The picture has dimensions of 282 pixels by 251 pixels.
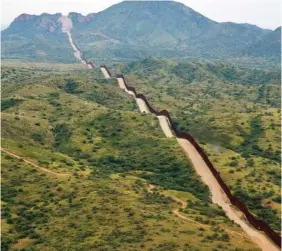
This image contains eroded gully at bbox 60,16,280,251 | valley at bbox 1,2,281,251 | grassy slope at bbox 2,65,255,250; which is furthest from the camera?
eroded gully at bbox 60,16,280,251

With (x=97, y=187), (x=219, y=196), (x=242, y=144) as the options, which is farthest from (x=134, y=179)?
(x=242, y=144)

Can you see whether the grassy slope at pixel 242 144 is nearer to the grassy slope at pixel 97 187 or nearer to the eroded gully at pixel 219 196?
the eroded gully at pixel 219 196

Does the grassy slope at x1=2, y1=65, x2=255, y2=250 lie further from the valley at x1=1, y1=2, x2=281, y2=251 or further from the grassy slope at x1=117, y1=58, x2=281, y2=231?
the grassy slope at x1=117, y1=58, x2=281, y2=231

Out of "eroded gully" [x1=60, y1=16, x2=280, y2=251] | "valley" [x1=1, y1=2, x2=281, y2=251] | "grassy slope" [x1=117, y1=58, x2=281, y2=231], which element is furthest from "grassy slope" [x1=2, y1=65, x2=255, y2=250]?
"grassy slope" [x1=117, y1=58, x2=281, y2=231]

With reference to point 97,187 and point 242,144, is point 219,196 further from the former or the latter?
point 242,144

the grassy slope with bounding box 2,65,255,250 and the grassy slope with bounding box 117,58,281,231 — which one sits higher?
the grassy slope with bounding box 117,58,281,231

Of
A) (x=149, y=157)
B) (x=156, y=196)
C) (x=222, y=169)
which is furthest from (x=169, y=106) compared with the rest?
(x=156, y=196)

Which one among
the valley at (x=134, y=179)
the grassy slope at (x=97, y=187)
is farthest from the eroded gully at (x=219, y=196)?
the grassy slope at (x=97, y=187)

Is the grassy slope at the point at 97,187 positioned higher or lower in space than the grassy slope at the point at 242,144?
lower
